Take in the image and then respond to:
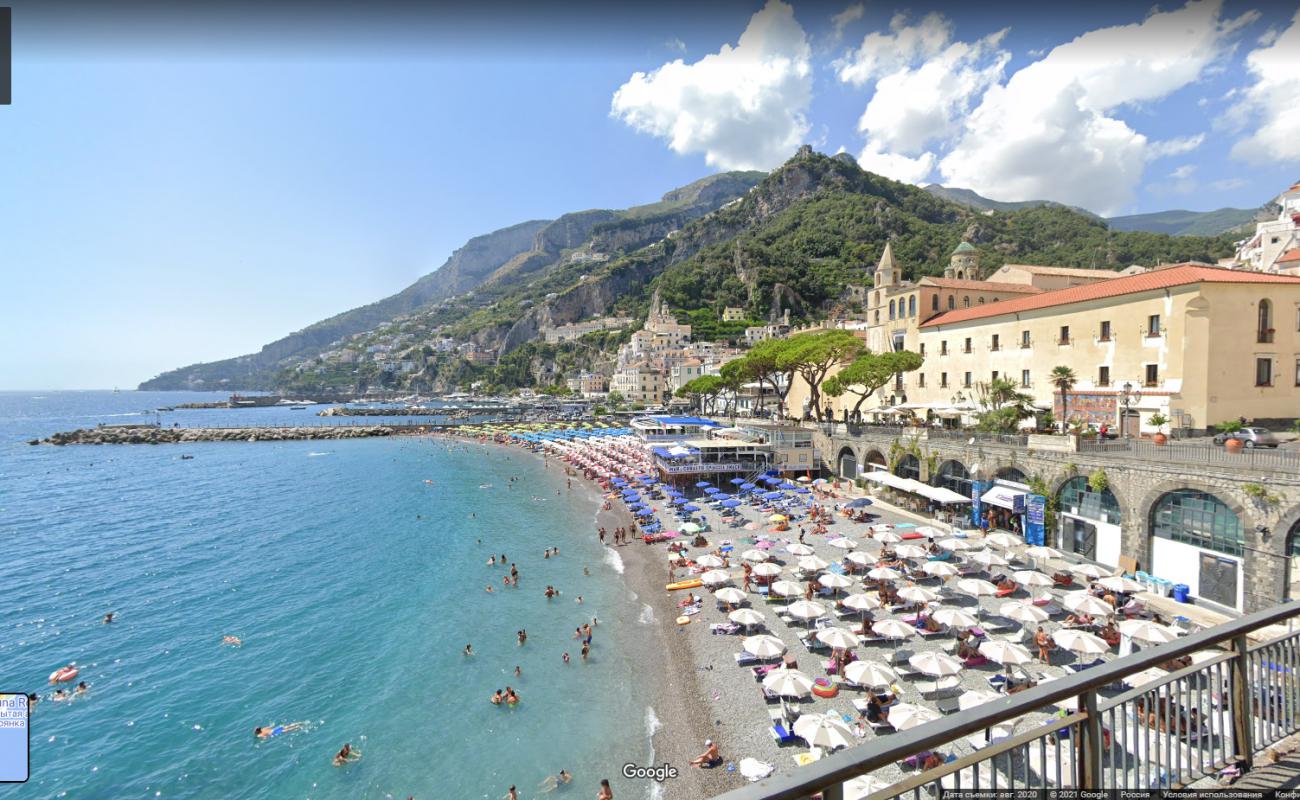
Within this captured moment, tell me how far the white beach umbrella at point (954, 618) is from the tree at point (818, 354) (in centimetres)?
2768

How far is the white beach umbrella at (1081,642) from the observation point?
13.2 metres

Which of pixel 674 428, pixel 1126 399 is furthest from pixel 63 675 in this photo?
pixel 674 428

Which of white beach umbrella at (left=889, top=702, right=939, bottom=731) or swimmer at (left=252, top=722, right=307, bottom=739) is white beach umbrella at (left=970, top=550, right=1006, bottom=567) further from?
swimmer at (left=252, top=722, right=307, bottom=739)

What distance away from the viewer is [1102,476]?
64.5 feet

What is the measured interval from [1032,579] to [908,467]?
12.0 meters

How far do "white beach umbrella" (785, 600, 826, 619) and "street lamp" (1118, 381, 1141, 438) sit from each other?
55.6 feet

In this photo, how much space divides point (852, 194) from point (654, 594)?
15879cm

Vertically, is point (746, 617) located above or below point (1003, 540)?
below

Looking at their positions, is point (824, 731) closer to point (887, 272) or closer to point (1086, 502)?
point (1086, 502)

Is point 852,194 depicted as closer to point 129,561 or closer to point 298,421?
point 298,421

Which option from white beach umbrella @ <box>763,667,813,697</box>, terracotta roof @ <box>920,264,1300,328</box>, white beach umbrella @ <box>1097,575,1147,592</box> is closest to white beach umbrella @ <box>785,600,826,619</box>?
white beach umbrella @ <box>763,667,813,697</box>

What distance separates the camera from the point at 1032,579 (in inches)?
751

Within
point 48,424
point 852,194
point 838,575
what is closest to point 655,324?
point 852,194

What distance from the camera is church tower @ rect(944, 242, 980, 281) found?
2298 inches
